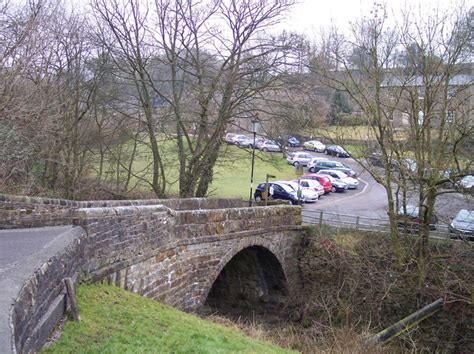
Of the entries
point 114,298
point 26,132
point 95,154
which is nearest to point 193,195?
point 95,154

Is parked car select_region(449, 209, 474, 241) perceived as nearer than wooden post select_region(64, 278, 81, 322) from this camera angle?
No

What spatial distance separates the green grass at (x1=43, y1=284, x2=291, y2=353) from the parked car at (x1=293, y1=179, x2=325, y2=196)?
2297 cm

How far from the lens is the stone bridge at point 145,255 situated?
489 centimetres

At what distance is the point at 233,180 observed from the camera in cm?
3938

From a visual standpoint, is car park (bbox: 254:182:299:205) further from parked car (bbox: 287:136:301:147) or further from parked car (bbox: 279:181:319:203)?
parked car (bbox: 287:136:301:147)

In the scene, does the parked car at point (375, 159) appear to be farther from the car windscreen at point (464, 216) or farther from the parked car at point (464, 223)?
the car windscreen at point (464, 216)

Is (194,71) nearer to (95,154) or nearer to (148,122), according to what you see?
(148,122)

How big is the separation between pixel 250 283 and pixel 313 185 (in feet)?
48.5

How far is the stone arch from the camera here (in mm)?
17422

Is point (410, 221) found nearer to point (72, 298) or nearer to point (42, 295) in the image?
point (72, 298)

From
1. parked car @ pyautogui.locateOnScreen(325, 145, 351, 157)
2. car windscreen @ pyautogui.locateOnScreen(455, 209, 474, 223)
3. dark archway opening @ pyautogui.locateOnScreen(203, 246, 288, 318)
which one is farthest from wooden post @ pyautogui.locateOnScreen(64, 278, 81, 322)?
car windscreen @ pyautogui.locateOnScreen(455, 209, 474, 223)

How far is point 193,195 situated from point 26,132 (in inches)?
291

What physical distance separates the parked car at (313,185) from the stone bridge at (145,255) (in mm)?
12545

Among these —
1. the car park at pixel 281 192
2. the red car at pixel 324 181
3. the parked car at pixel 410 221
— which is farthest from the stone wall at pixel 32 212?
the red car at pixel 324 181
